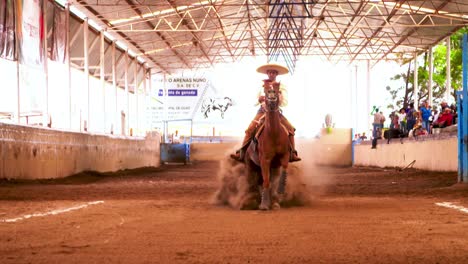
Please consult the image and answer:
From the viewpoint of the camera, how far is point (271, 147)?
1093 cm

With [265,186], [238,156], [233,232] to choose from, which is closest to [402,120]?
[238,156]

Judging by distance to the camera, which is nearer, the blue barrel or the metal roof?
the metal roof

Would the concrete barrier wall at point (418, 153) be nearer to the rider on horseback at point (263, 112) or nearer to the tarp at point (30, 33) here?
the rider on horseback at point (263, 112)

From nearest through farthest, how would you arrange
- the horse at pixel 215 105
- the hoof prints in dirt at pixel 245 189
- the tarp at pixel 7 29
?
the hoof prints in dirt at pixel 245 189 → the tarp at pixel 7 29 → the horse at pixel 215 105

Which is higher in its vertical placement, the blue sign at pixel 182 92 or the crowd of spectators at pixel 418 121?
the blue sign at pixel 182 92

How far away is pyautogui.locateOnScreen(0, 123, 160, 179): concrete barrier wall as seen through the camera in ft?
61.6

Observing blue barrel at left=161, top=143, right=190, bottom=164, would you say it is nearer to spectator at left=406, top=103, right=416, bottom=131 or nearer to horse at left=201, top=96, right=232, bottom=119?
horse at left=201, top=96, right=232, bottom=119

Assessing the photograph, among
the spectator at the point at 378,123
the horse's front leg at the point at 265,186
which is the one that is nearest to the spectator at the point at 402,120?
the spectator at the point at 378,123

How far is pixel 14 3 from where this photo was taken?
68.6 feet

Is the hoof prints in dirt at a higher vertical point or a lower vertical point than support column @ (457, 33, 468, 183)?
lower

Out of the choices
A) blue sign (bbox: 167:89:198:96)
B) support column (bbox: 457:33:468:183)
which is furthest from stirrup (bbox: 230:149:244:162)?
blue sign (bbox: 167:89:198:96)

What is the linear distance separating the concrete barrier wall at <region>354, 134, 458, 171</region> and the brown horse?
12.2 metres

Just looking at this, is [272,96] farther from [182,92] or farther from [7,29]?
[182,92]

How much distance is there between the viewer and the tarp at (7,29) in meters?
19.7
